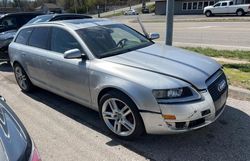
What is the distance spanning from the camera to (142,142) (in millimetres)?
3480

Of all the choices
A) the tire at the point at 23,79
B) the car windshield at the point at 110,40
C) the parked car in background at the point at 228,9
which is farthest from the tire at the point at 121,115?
the parked car in background at the point at 228,9

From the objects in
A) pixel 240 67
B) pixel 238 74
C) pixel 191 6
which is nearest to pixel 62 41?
pixel 238 74

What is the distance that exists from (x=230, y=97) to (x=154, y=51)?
6.02 ft

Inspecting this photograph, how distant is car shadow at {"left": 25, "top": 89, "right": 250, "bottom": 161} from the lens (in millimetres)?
3131

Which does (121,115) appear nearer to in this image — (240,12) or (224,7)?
(240,12)

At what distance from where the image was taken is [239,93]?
15.6 ft

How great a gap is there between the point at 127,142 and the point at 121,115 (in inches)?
15.0

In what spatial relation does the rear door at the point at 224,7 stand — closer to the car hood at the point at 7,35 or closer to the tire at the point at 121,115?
the car hood at the point at 7,35

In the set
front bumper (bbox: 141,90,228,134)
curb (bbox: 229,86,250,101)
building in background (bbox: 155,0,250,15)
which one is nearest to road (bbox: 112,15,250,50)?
curb (bbox: 229,86,250,101)

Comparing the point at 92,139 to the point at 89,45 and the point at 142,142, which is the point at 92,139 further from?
the point at 89,45

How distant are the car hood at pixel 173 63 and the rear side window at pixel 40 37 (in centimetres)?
172

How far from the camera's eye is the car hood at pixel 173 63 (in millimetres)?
3186

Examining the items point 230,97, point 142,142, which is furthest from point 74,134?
point 230,97

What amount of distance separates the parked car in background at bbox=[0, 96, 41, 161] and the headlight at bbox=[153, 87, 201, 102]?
5.40 feet
